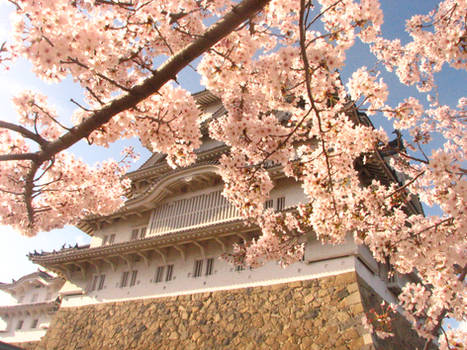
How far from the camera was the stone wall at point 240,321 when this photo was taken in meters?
10.8

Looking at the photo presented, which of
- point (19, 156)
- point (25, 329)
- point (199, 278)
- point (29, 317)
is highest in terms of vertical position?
point (29, 317)

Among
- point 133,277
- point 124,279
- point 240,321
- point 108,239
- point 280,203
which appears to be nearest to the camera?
point 240,321

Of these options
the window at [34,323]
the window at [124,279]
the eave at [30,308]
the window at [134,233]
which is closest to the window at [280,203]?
the window at [124,279]

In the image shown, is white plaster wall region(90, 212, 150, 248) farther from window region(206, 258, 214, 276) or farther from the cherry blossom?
the cherry blossom

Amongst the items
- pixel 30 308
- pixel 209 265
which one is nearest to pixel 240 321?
pixel 209 265

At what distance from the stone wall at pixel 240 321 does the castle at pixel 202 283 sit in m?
0.03

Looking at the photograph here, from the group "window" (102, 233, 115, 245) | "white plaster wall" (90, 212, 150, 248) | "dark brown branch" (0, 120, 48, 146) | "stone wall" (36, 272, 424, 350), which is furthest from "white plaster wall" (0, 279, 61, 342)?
"dark brown branch" (0, 120, 48, 146)

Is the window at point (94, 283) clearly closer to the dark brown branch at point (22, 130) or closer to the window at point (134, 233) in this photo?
the window at point (134, 233)

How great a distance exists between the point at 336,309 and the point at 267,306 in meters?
2.29

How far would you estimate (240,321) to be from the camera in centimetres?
1238

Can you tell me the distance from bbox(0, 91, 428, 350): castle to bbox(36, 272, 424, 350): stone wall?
0.03m

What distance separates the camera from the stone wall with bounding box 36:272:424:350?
1079 centimetres

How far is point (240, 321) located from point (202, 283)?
2476 millimetres

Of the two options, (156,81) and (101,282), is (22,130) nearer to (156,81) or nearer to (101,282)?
(156,81)
